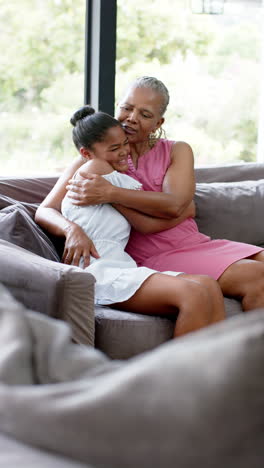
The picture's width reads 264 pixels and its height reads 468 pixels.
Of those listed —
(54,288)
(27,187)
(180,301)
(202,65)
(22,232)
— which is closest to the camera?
(54,288)

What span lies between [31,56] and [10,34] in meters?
0.23

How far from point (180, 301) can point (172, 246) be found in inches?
19.9

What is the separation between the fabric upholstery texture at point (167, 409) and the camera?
2.12ft

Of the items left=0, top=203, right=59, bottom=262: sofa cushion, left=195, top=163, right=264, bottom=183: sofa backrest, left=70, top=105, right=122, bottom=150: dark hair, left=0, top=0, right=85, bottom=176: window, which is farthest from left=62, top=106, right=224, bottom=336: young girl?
left=0, top=0, right=85, bottom=176: window

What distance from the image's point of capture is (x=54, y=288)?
2.10m

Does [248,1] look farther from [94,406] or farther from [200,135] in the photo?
[94,406]

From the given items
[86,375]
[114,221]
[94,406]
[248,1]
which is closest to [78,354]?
[86,375]

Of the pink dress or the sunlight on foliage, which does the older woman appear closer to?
the pink dress

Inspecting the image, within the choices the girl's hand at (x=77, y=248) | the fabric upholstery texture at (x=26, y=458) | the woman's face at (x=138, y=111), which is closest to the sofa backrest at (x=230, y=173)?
the woman's face at (x=138, y=111)

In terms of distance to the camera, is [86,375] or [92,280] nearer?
[86,375]

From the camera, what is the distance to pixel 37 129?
203 inches

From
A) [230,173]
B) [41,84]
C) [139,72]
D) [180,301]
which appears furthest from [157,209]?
[139,72]

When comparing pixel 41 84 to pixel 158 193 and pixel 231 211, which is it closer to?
pixel 231 211

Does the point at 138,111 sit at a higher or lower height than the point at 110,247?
higher
